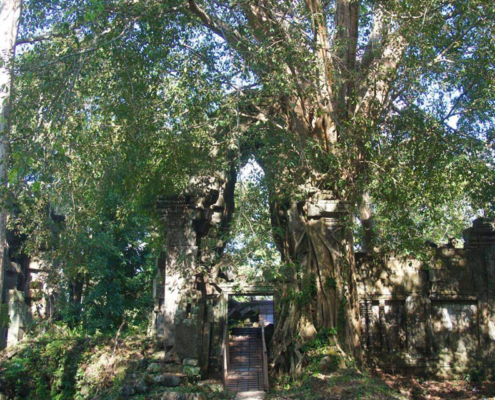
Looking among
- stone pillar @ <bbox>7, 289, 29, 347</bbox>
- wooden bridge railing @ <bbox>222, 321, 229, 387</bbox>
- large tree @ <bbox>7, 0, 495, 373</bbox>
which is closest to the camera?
large tree @ <bbox>7, 0, 495, 373</bbox>

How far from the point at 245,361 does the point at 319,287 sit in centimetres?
312

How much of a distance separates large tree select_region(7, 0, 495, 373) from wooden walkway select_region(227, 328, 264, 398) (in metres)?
0.69

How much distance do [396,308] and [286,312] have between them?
317 cm

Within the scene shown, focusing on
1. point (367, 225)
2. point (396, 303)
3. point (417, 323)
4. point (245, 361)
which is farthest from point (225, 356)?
point (367, 225)

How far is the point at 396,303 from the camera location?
1297 cm

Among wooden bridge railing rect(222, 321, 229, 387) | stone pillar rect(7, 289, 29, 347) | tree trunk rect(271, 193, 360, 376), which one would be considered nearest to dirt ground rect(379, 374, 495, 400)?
tree trunk rect(271, 193, 360, 376)

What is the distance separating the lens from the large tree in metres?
9.70

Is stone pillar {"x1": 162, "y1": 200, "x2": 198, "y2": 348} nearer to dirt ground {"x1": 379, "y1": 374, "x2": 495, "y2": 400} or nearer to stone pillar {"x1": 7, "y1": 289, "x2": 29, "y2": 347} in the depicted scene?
stone pillar {"x1": 7, "y1": 289, "x2": 29, "y2": 347}

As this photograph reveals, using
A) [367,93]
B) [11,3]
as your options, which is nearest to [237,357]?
[367,93]

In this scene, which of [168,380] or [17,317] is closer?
[168,380]

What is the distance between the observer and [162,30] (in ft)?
33.6

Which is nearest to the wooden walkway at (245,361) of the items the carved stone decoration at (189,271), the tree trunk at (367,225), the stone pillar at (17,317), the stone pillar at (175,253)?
the carved stone decoration at (189,271)

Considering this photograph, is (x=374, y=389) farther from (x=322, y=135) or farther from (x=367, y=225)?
(x=367, y=225)

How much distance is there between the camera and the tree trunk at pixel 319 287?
10258mm
